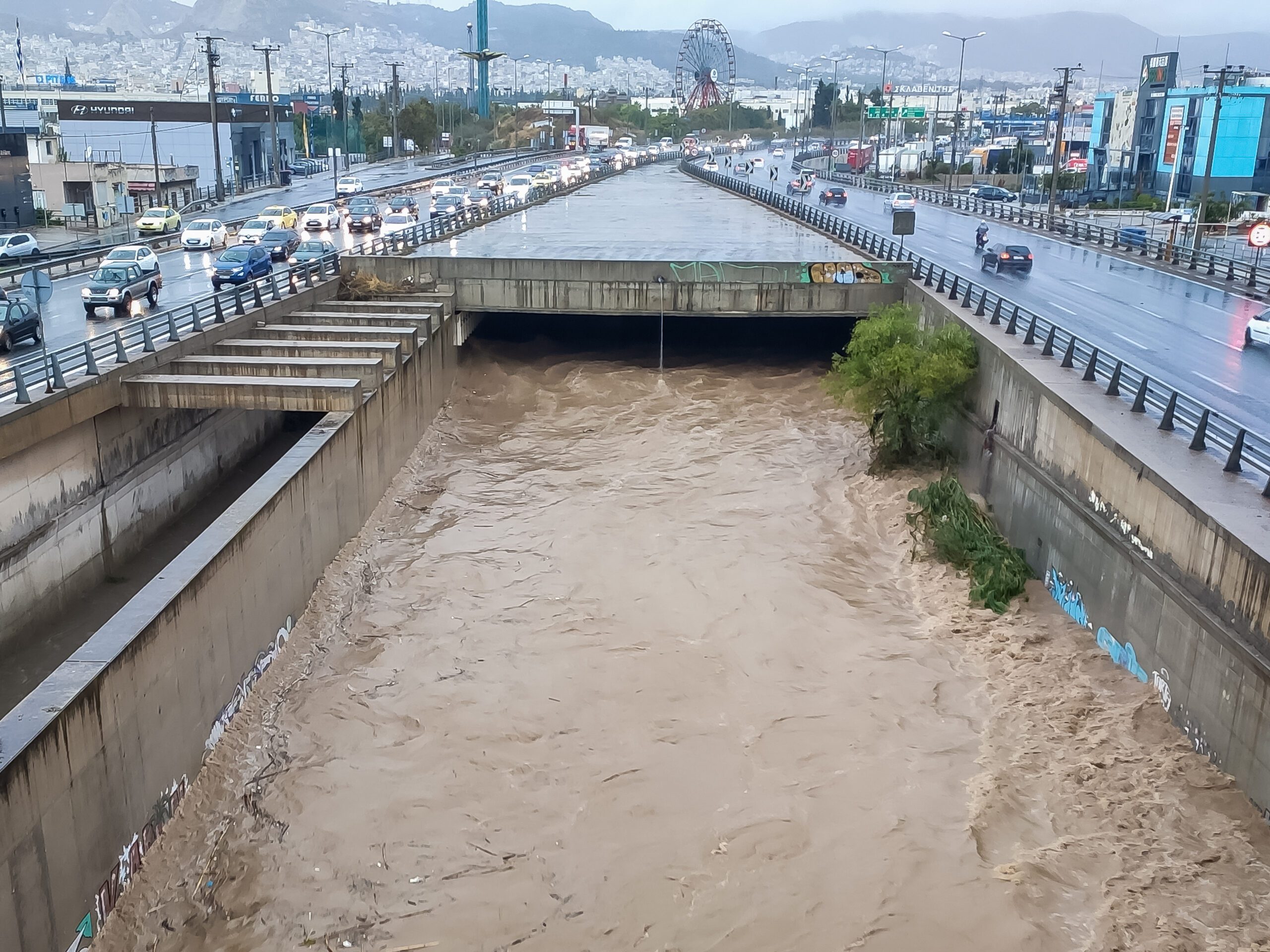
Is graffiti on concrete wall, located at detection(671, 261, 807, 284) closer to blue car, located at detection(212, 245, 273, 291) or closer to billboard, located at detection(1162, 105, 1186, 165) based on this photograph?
blue car, located at detection(212, 245, 273, 291)

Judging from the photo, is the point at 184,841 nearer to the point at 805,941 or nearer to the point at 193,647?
the point at 193,647

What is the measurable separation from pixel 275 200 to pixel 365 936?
73121 millimetres

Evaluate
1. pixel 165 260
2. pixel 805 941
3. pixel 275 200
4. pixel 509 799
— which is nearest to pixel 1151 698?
pixel 805 941

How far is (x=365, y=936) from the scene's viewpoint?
1246cm

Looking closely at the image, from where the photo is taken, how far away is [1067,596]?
19.9 m

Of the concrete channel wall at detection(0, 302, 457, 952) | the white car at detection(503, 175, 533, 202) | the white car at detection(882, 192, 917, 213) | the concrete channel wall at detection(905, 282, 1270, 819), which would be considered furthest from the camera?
the white car at detection(503, 175, 533, 202)

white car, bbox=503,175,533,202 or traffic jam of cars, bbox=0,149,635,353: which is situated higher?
white car, bbox=503,175,533,202

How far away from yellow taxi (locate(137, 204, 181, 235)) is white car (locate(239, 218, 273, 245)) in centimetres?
390

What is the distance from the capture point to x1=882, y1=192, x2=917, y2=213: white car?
7171cm

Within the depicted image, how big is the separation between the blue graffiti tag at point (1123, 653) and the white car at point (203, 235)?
1637 inches

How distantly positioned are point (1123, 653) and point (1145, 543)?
5.99 ft

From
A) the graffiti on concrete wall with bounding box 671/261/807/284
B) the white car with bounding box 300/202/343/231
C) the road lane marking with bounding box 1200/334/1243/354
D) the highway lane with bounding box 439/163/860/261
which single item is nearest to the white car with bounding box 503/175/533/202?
the highway lane with bounding box 439/163/860/261

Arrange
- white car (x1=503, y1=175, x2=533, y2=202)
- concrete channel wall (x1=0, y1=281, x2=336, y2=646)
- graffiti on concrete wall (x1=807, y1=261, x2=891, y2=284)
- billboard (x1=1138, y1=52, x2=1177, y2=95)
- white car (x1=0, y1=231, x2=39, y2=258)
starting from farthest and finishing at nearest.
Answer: billboard (x1=1138, y1=52, x2=1177, y2=95) < white car (x1=503, y1=175, x2=533, y2=202) < white car (x1=0, y1=231, x2=39, y2=258) < graffiti on concrete wall (x1=807, y1=261, x2=891, y2=284) < concrete channel wall (x1=0, y1=281, x2=336, y2=646)

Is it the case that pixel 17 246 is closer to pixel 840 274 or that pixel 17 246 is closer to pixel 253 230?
pixel 253 230
